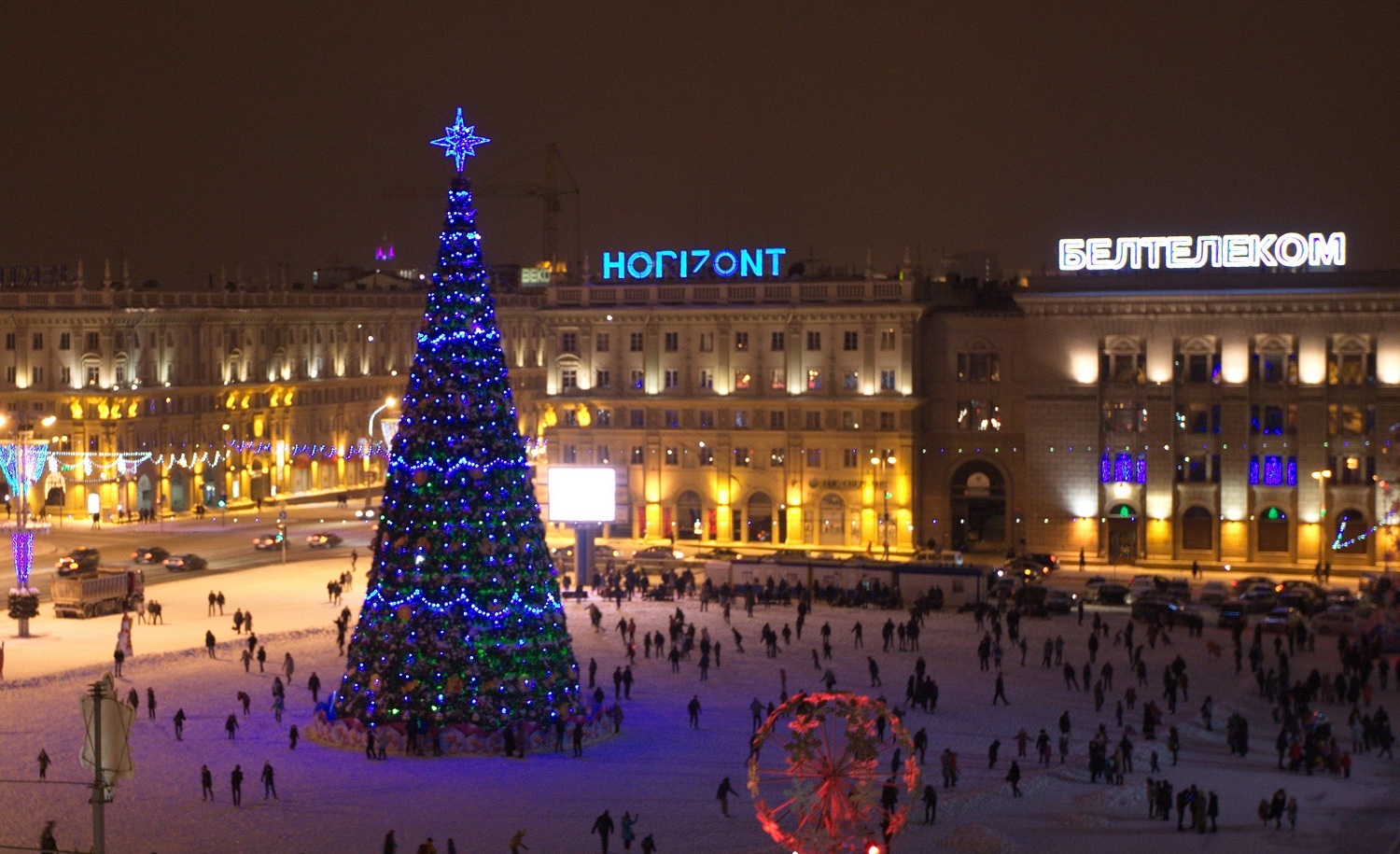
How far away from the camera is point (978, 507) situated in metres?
90.1

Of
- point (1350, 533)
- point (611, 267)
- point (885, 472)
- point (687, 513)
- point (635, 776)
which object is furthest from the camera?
point (611, 267)

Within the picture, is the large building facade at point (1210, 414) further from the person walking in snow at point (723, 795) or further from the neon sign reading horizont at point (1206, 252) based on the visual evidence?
the person walking in snow at point (723, 795)

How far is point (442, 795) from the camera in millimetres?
41125

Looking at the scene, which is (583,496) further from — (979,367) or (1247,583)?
(1247,583)

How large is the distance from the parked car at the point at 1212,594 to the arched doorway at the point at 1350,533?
457 inches

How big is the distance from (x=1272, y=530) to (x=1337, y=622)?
60.4 ft

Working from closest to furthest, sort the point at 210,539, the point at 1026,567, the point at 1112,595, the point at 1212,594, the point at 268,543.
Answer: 1. the point at 1112,595
2. the point at 1212,594
3. the point at 1026,567
4. the point at 268,543
5. the point at 210,539

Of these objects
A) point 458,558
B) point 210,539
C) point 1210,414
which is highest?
point 1210,414

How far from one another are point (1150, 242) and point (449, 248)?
4651 centimetres

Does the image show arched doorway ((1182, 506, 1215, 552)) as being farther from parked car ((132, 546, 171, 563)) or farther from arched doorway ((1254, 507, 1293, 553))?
parked car ((132, 546, 171, 563))

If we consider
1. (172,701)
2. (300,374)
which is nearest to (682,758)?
Answer: (172,701)

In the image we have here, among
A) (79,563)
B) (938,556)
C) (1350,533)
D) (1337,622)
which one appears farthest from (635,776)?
(1350,533)

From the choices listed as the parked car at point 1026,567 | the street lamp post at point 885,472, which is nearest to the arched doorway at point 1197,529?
the parked car at point 1026,567

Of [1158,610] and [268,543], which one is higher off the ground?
[268,543]
